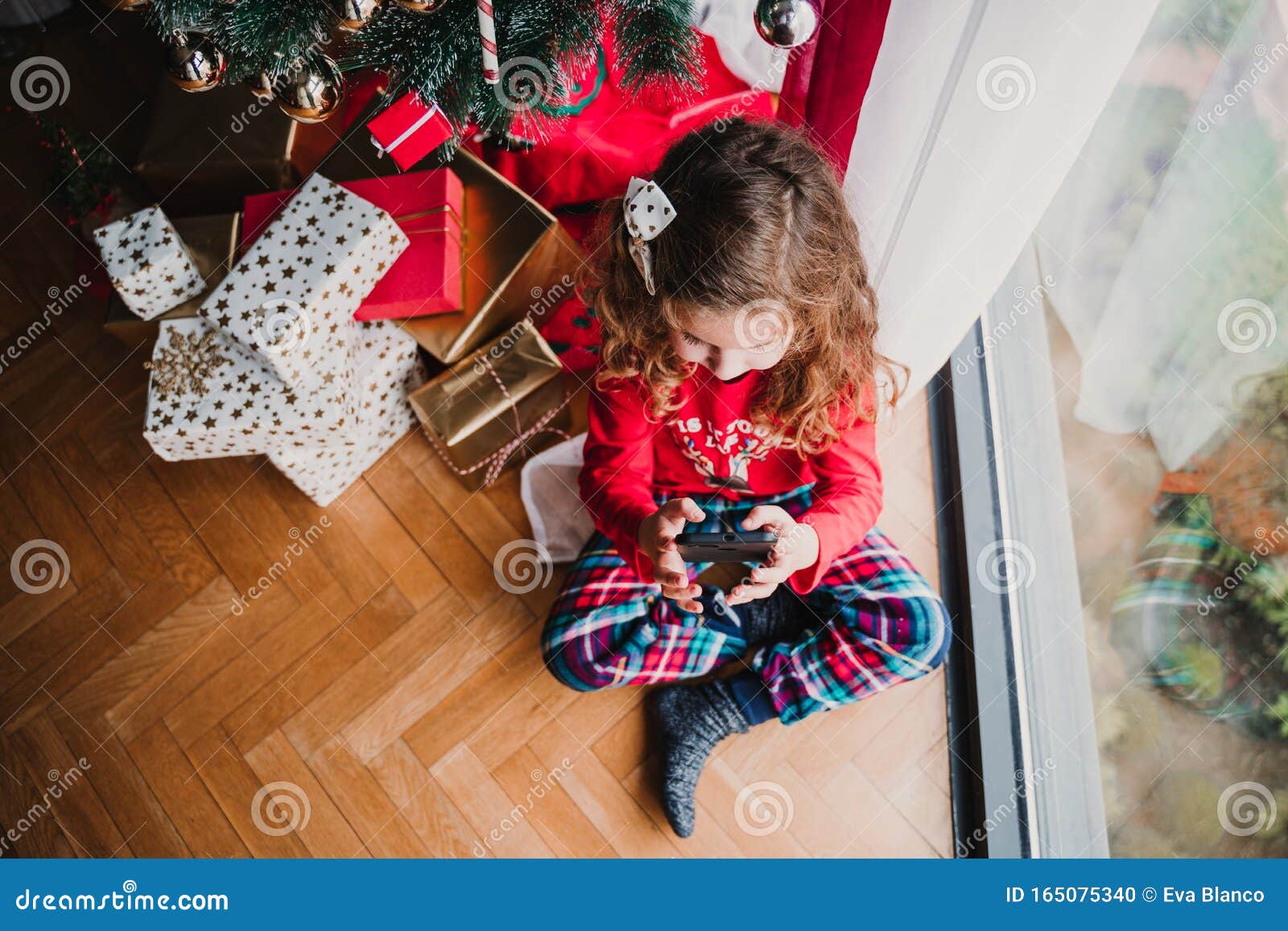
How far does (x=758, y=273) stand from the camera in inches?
31.3

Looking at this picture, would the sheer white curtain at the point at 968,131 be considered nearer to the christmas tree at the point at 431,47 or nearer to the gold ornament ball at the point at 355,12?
the christmas tree at the point at 431,47

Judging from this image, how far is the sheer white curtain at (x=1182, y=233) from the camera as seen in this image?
2.90 feet

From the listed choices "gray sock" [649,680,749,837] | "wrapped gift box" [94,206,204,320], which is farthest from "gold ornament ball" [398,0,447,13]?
"gray sock" [649,680,749,837]

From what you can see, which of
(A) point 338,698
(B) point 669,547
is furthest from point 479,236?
(A) point 338,698

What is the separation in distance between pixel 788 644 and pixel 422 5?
90cm

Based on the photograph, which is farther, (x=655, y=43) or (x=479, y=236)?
(x=479, y=236)

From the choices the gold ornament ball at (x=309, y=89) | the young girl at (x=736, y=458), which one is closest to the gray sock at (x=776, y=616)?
the young girl at (x=736, y=458)

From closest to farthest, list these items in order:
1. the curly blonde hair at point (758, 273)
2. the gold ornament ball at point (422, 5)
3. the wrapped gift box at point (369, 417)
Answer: the gold ornament ball at point (422, 5), the curly blonde hair at point (758, 273), the wrapped gift box at point (369, 417)

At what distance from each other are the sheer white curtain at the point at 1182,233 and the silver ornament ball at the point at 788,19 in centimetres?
49

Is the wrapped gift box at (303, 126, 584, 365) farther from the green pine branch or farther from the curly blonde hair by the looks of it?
the green pine branch

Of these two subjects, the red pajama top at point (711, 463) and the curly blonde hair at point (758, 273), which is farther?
the red pajama top at point (711, 463)

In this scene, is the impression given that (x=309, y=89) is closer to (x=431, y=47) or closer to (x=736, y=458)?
(x=431, y=47)
